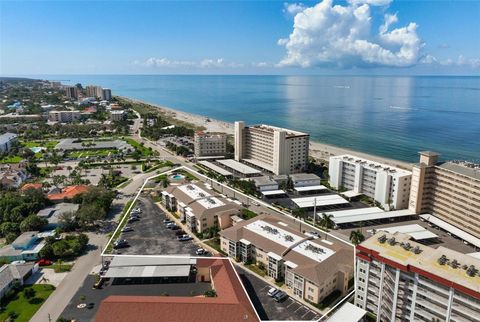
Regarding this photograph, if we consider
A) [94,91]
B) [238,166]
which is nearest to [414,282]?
[238,166]

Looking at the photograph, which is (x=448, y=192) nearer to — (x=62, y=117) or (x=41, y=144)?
(x=41, y=144)

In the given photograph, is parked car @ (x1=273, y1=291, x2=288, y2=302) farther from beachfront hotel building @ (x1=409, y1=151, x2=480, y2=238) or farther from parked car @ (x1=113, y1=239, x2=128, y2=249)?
beachfront hotel building @ (x1=409, y1=151, x2=480, y2=238)

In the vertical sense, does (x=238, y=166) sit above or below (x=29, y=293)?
above

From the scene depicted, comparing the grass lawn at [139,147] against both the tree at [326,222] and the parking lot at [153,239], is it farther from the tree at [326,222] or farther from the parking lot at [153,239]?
the tree at [326,222]

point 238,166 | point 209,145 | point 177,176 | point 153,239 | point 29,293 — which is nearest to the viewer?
point 29,293

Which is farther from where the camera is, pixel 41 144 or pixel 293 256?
pixel 41 144

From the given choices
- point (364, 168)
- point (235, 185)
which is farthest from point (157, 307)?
point (364, 168)

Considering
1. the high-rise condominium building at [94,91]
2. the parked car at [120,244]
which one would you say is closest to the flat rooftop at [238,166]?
the parked car at [120,244]
